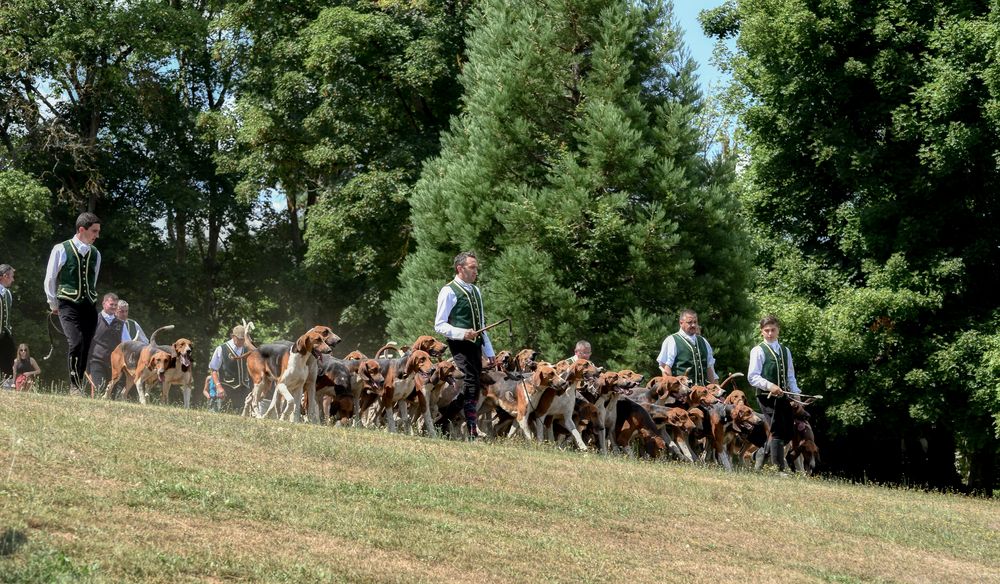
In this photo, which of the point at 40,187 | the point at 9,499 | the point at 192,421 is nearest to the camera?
the point at 9,499

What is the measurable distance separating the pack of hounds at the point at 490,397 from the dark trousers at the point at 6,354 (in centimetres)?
137

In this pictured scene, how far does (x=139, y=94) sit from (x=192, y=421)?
28.2 m

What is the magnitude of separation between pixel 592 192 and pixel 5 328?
481 inches

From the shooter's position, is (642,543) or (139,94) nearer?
(642,543)

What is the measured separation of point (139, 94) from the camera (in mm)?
39219

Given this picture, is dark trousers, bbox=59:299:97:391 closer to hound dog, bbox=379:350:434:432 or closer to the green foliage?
hound dog, bbox=379:350:434:432

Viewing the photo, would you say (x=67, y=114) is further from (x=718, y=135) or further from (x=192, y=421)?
(x=192, y=421)

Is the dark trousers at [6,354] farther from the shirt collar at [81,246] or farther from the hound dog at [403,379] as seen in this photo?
the hound dog at [403,379]

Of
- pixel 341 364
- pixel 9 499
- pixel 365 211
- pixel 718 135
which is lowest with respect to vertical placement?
pixel 9 499

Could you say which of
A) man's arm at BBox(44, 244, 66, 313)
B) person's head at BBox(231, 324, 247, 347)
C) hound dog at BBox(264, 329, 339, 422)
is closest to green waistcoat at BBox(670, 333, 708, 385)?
hound dog at BBox(264, 329, 339, 422)

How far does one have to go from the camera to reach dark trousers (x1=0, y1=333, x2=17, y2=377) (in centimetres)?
1661

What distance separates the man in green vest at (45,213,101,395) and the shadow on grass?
22.9ft

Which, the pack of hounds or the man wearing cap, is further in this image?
the man wearing cap

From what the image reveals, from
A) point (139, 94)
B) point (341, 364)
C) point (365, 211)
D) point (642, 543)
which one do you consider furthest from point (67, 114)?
point (642, 543)
